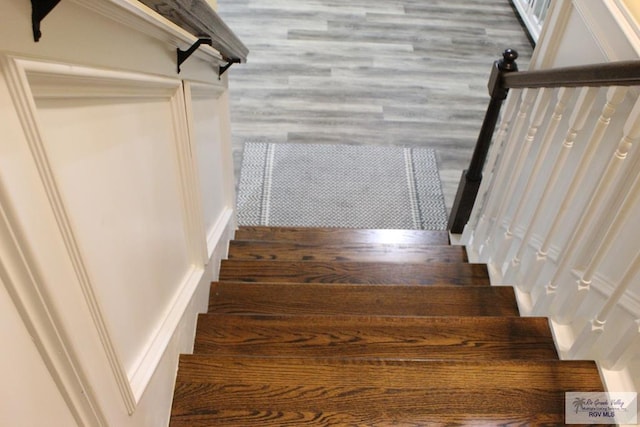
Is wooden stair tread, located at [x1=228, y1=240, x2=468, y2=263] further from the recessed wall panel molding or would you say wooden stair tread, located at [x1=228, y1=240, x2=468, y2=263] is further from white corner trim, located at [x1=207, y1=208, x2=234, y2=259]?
the recessed wall panel molding

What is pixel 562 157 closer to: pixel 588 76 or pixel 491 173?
pixel 588 76

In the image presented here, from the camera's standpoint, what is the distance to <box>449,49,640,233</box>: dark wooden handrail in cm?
102

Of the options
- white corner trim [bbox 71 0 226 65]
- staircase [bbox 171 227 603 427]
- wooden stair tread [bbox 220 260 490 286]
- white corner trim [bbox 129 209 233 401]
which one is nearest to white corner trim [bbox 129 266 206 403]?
white corner trim [bbox 129 209 233 401]

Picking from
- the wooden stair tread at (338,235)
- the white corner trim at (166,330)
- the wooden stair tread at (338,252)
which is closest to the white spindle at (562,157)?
the wooden stair tread at (338,252)

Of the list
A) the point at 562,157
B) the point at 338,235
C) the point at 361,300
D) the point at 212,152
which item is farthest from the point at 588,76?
the point at 338,235

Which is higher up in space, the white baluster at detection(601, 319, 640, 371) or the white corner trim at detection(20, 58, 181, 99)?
the white corner trim at detection(20, 58, 181, 99)

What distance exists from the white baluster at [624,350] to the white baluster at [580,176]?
31 centimetres

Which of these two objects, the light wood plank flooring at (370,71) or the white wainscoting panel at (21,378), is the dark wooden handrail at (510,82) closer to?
the light wood plank flooring at (370,71)

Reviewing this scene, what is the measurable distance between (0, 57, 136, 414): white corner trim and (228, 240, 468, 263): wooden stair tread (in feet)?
4.39

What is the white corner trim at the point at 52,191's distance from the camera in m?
0.50

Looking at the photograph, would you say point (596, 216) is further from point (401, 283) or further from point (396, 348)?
point (401, 283)

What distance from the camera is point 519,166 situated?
1.59 m

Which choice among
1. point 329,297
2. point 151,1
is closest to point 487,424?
point 329,297

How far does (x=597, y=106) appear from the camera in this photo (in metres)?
1.38
